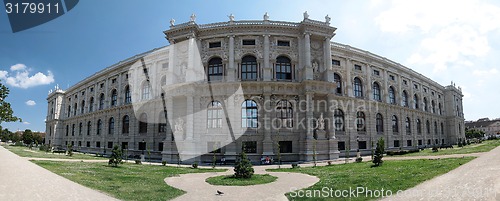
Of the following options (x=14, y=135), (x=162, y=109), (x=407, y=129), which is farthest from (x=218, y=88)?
(x=14, y=135)

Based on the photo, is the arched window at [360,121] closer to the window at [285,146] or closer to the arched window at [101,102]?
the window at [285,146]

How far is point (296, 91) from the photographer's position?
36.0m

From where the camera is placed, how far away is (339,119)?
4225cm

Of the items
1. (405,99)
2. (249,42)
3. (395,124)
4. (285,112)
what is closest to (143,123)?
(249,42)

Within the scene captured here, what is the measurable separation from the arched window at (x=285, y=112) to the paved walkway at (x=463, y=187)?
2193cm

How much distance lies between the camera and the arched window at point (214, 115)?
35750 millimetres

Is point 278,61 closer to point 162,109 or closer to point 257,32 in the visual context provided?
Result: point 257,32

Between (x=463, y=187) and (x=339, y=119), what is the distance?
1220 inches

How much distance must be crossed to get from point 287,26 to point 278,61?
5136 millimetres

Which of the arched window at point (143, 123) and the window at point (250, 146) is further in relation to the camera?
the arched window at point (143, 123)

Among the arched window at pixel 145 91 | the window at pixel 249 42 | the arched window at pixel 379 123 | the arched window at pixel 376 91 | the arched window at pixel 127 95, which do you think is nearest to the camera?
the window at pixel 249 42

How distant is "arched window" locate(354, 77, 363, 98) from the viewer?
1848 inches

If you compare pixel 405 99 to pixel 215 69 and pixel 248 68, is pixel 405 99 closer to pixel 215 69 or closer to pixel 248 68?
A: pixel 248 68

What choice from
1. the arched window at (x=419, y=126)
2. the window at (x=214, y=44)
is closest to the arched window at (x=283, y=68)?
the window at (x=214, y=44)
